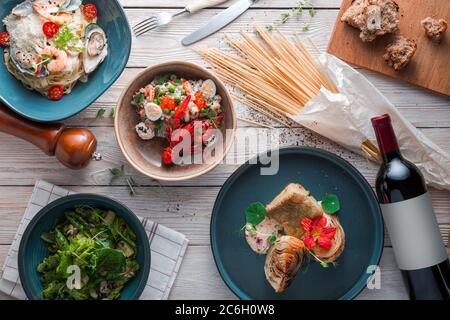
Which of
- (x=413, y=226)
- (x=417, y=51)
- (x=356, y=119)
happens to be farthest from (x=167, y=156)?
(x=417, y=51)

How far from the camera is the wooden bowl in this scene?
198 centimetres

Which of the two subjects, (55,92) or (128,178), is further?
(128,178)

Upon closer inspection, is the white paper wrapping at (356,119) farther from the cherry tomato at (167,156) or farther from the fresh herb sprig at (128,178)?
the fresh herb sprig at (128,178)

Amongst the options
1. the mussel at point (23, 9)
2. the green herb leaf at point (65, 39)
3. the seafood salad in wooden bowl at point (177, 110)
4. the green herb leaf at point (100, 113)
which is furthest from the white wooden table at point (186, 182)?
the mussel at point (23, 9)

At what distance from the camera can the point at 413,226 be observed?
1881 mm

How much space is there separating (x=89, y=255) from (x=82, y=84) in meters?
0.57

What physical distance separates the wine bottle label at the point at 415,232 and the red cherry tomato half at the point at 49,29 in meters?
1.22

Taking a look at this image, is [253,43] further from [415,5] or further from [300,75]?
[415,5]

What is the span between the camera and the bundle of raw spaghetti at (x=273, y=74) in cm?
210

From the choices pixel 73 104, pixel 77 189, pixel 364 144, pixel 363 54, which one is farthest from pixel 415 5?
pixel 77 189

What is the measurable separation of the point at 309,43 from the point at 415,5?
39cm

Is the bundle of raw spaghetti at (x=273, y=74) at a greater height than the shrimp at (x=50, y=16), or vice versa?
the shrimp at (x=50, y=16)

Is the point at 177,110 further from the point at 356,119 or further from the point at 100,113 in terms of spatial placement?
the point at 356,119
